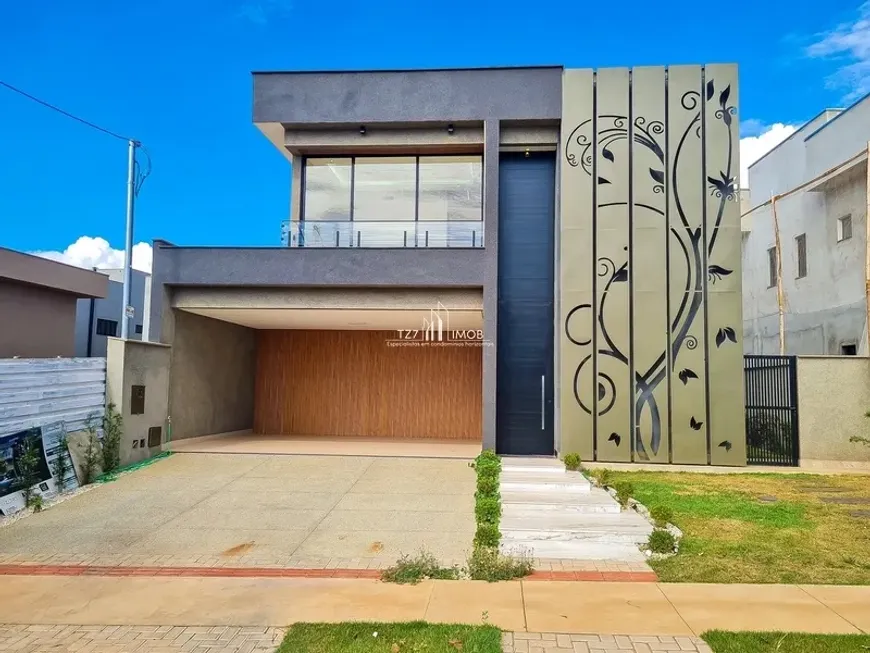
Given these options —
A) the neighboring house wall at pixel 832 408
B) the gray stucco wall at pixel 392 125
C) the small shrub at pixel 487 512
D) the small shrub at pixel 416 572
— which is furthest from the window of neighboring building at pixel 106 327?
the neighboring house wall at pixel 832 408

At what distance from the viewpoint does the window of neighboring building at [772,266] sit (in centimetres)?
1873

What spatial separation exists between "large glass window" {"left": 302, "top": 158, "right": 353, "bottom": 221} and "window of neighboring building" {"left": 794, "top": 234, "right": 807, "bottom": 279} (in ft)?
40.8

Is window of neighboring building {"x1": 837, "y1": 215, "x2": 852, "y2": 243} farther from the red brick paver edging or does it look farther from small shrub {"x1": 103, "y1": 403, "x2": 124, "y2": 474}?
small shrub {"x1": 103, "y1": 403, "x2": 124, "y2": 474}

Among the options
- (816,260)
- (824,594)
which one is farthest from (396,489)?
(816,260)

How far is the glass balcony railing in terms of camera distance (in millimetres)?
12734

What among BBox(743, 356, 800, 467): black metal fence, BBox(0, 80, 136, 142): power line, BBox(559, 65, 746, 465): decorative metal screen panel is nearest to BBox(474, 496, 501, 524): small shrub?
BBox(559, 65, 746, 465): decorative metal screen panel

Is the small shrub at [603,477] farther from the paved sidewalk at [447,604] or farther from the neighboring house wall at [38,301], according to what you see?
the neighboring house wall at [38,301]

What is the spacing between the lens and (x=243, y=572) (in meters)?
6.13

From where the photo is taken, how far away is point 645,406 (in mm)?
11742

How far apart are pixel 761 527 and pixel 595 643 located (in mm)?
4092

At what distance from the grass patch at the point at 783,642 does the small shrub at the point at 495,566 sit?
6.01ft

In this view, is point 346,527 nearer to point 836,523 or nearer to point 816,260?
point 836,523

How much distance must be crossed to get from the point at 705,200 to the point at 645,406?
4.17 metres

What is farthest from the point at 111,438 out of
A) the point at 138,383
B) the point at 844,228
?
the point at 844,228
